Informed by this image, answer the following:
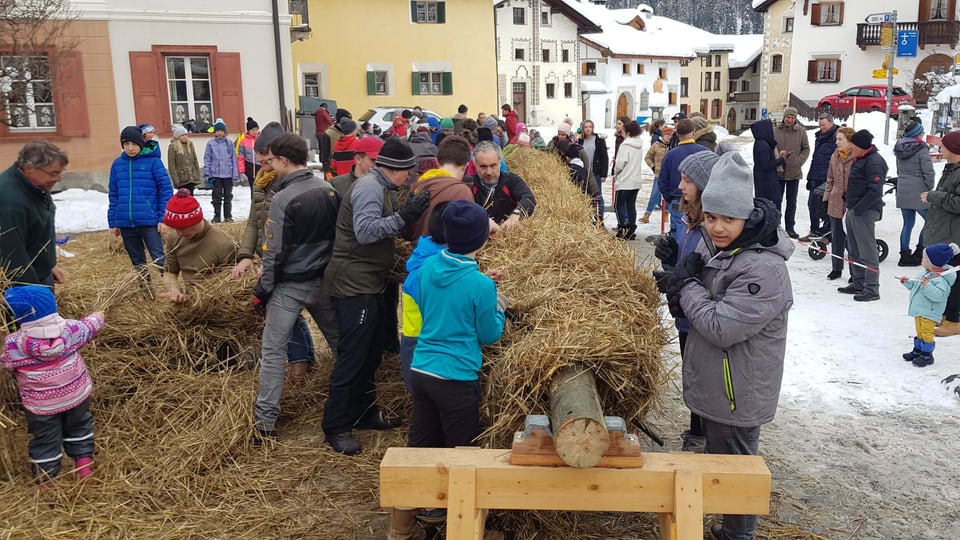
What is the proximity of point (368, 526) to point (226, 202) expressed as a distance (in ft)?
31.5

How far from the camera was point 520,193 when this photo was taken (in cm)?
570

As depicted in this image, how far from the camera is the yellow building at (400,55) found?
94.3 ft

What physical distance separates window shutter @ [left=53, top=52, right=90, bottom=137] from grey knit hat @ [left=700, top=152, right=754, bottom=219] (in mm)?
15441

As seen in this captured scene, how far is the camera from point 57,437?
3.88 m

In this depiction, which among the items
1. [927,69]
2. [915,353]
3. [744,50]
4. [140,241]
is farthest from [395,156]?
[744,50]

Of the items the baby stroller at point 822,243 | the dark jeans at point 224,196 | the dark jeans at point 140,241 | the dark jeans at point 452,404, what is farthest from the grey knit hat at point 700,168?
the dark jeans at point 224,196

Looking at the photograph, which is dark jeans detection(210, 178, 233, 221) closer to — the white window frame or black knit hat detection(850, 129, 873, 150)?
the white window frame

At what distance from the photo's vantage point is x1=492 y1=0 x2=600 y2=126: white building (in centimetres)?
4112

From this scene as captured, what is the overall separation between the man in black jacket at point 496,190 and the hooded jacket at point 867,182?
3816 mm

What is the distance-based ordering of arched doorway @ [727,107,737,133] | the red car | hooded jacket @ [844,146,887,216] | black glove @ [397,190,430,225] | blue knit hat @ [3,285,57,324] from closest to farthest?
blue knit hat @ [3,285,57,324], black glove @ [397,190,430,225], hooded jacket @ [844,146,887,216], the red car, arched doorway @ [727,107,737,133]

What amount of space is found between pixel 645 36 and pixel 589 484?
5417cm

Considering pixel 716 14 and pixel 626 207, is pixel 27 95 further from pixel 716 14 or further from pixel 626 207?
pixel 716 14

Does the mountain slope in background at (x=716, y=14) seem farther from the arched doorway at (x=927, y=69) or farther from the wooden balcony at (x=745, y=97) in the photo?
the arched doorway at (x=927, y=69)

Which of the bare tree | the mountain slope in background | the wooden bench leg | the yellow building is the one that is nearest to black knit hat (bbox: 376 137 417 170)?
the wooden bench leg
